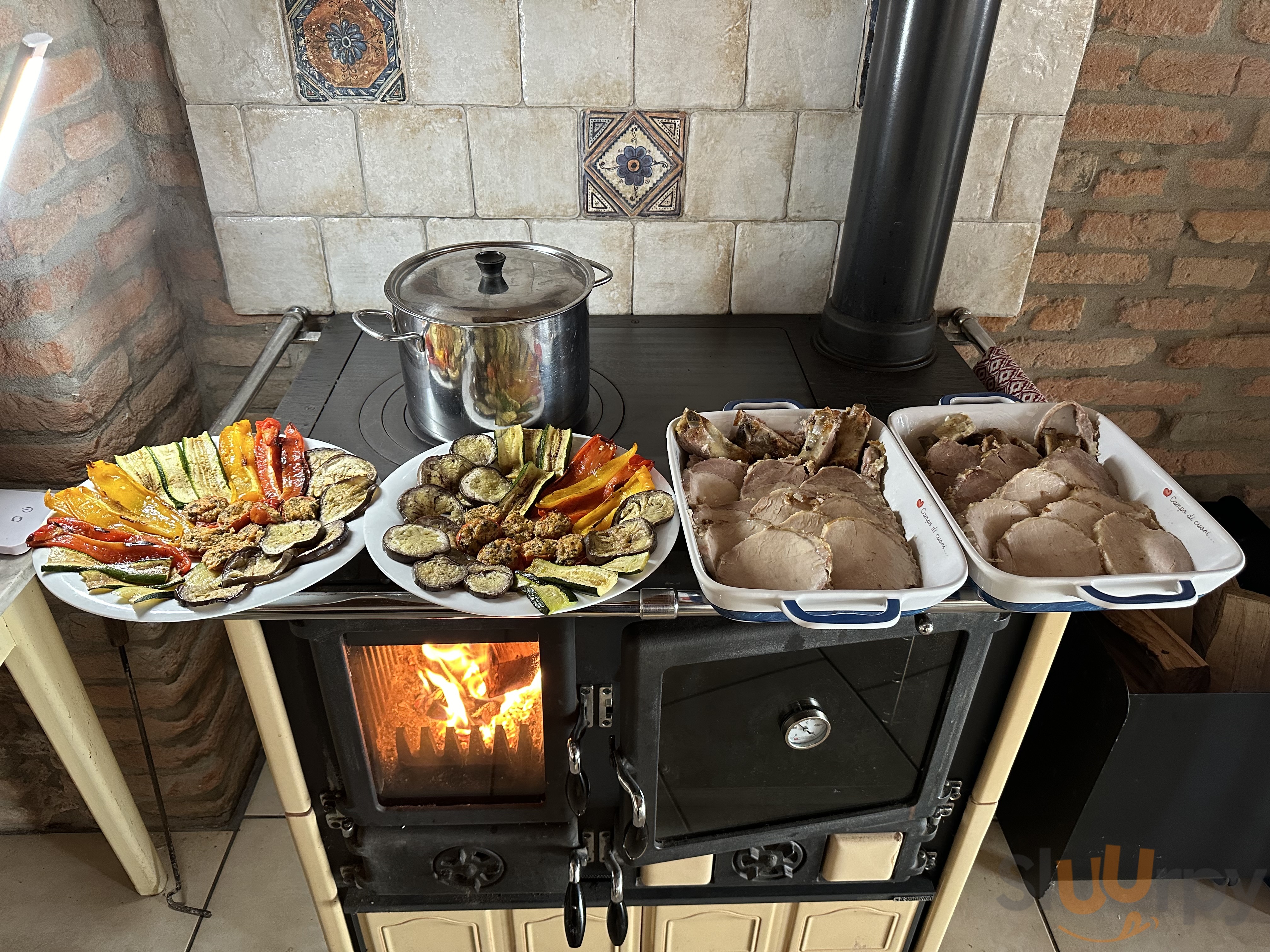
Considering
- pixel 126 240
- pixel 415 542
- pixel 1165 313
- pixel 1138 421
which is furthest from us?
pixel 1138 421

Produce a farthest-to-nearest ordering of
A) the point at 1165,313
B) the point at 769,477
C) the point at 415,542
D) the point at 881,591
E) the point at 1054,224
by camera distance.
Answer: the point at 1165,313
the point at 1054,224
the point at 769,477
the point at 415,542
the point at 881,591

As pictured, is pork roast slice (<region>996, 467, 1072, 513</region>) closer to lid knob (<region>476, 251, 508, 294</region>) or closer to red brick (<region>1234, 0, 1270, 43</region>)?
lid knob (<region>476, 251, 508, 294</region>)

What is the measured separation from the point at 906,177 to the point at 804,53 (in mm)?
284

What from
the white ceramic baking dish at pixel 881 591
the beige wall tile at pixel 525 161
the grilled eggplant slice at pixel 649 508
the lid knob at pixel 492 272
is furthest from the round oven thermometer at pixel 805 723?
the beige wall tile at pixel 525 161

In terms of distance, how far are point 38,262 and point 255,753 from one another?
1.16 meters

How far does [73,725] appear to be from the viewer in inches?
55.8

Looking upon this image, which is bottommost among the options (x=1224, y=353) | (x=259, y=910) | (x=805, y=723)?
(x=259, y=910)

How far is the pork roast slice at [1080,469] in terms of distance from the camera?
1.09 meters

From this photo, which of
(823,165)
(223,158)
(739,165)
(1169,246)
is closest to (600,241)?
(739,165)

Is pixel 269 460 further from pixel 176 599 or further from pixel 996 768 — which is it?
pixel 996 768

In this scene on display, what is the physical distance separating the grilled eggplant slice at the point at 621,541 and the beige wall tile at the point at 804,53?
83 centimetres

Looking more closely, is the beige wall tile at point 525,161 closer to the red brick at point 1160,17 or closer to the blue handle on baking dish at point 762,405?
the blue handle on baking dish at point 762,405

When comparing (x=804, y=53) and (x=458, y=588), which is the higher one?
(x=804, y=53)

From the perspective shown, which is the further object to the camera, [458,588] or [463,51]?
[463,51]
